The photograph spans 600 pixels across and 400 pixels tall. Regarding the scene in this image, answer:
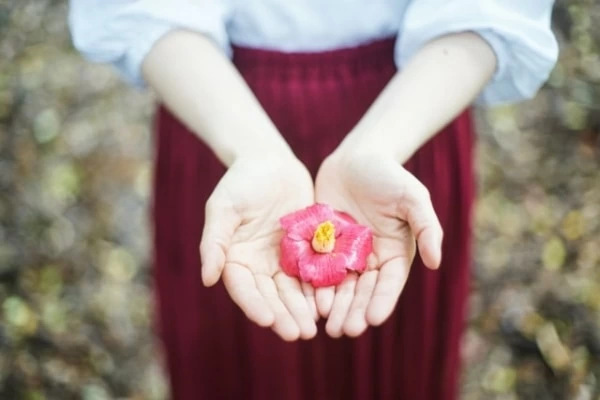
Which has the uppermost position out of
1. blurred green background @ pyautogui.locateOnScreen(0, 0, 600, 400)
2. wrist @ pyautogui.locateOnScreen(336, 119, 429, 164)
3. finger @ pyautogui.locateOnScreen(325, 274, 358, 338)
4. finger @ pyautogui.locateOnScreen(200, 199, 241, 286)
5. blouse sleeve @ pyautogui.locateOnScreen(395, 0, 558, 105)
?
blouse sleeve @ pyautogui.locateOnScreen(395, 0, 558, 105)

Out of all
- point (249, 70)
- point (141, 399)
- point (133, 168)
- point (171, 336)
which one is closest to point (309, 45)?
point (249, 70)

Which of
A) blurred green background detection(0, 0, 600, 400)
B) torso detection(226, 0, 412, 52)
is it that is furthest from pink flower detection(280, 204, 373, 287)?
blurred green background detection(0, 0, 600, 400)

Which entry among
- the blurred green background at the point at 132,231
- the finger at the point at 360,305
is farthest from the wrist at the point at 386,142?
the blurred green background at the point at 132,231

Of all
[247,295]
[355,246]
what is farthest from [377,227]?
[247,295]

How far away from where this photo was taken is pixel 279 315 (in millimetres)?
586

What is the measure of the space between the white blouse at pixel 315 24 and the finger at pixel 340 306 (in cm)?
21

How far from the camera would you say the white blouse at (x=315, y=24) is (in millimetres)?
660

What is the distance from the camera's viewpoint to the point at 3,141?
1.74 meters

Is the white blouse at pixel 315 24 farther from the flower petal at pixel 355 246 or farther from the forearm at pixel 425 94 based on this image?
the flower petal at pixel 355 246

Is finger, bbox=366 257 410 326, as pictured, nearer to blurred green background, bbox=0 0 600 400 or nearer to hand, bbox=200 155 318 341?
hand, bbox=200 155 318 341

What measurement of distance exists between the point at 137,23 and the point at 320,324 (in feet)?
1.12

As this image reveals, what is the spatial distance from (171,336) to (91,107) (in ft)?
3.75

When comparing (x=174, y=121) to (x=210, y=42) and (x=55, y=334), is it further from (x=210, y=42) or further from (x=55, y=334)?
(x=55, y=334)

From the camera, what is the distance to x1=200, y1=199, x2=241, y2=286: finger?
0.56 metres
